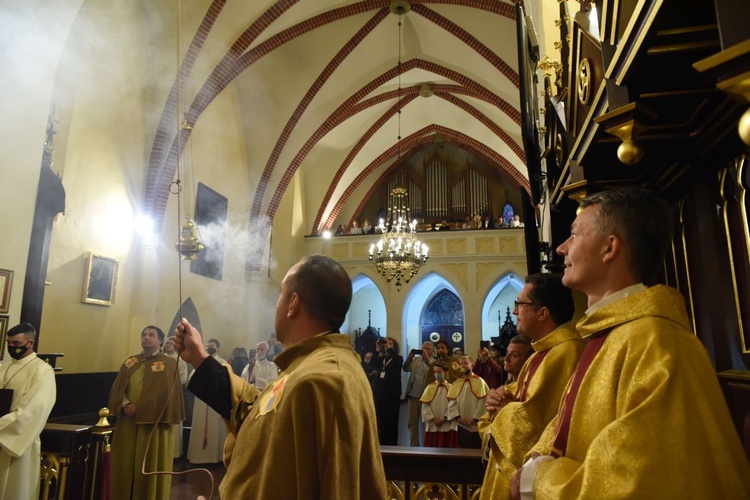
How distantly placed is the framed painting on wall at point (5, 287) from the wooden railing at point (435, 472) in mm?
3574

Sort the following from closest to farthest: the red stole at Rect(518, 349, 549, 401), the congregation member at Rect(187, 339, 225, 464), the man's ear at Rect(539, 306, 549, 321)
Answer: the red stole at Rect(518, 349, 549, 401)
the man's ear at Rect(539, 306, 549, 321)
the congregation member at Rect(187, 339, 225, 464)

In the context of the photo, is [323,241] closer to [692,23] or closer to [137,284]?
[137,284]

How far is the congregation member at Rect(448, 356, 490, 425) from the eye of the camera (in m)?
5.91

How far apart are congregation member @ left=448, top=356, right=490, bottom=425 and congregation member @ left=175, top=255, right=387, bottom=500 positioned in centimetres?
460

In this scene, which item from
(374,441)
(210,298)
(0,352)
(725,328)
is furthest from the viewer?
(210,298)

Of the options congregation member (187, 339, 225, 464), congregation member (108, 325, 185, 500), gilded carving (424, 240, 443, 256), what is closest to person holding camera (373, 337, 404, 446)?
congregation member (187, 339, 225, 464)

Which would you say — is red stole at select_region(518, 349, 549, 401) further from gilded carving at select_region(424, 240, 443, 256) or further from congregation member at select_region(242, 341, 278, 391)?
gilded carving at select_region(424, 240, 443, 256)

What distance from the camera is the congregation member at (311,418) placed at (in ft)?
4.36

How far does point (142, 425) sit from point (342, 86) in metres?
9.16

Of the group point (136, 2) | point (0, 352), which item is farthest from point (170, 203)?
point (0, 352)

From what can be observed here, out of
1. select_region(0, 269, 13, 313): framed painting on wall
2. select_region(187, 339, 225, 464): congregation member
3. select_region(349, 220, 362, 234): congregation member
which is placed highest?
select_region(349, 220, 362, 234): congregation member

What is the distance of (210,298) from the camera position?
1073 centimetres

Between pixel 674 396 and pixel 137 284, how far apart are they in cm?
889

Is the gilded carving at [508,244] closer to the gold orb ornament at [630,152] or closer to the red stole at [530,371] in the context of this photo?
the red stole at [530,371]
